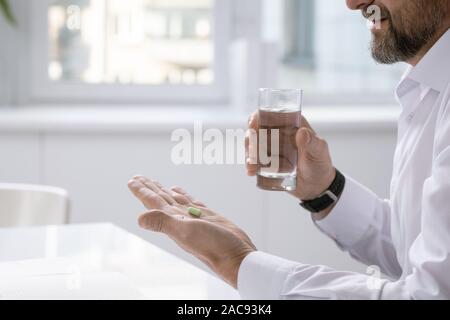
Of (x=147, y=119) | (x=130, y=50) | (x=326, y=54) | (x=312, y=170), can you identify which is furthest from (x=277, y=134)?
(x=326, y=54)

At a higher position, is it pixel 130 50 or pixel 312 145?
pixel 130 50

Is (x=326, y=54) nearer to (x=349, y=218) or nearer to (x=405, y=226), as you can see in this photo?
(x=349, y=218)

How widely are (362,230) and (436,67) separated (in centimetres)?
42

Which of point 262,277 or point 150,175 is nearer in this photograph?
point 262,277

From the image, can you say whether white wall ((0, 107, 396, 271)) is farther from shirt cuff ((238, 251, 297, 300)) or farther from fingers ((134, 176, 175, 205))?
shirt cuff ((238, 251, 297, 300))

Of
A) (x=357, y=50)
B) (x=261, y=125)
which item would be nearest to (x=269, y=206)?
(x=357, y=50)

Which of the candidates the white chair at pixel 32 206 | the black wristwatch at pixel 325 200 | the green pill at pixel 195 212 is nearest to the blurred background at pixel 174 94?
the white chair at pixel 32 206

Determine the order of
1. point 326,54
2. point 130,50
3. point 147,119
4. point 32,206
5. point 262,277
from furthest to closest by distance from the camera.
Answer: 1. point 326,54
2. point 130,50
3. point 147,119
4. point 32,206
5. point 262,277

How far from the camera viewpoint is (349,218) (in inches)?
59.0

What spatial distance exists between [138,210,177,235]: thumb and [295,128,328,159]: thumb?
30cm

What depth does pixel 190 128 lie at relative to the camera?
2.51 metres

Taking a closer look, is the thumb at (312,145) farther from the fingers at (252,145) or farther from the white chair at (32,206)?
the white chair at (32,206)

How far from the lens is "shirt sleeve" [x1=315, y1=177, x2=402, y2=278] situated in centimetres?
148

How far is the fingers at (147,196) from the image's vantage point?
1.20 m
